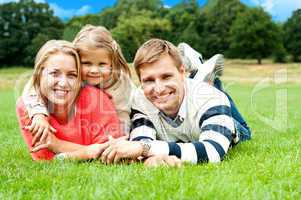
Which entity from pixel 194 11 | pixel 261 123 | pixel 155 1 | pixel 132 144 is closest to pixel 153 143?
pixel 132 144

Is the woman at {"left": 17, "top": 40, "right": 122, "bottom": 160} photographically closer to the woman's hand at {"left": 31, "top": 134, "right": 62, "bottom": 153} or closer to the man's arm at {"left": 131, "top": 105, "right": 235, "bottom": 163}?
the woman's hand at {"left": 31, "top": 134, "right": 62, "bottom": 153}

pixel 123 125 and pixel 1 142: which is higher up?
pixel 123 125

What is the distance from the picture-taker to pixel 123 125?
16.2 ft

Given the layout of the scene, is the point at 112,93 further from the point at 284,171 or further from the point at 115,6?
the point at 115,6

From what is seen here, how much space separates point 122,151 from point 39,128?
80cm

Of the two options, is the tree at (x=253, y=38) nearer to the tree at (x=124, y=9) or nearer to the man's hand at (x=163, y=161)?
the tree at (x=124, y=9)

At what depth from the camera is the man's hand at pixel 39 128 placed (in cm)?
438

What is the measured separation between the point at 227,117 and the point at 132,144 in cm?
96

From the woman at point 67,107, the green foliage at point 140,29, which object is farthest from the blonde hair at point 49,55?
the green foliage at point 140,29

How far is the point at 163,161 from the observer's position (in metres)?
4.01

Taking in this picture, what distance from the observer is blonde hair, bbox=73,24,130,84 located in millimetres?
5004

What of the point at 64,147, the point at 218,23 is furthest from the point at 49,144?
the point at 218,23

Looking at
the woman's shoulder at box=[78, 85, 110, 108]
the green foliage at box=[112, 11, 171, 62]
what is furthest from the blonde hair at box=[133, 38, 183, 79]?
the green foliage at box=[112, 11, 171, 62]

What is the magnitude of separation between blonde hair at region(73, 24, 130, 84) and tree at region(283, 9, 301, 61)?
73964 mm
